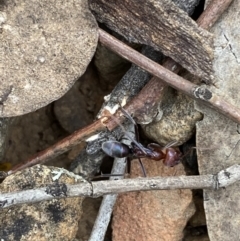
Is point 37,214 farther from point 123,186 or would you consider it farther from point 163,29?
point 163,29

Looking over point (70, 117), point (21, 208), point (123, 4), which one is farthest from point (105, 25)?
point (21, 208)

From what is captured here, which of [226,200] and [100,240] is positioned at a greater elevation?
[226,200]

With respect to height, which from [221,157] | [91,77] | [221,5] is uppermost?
[221,5]

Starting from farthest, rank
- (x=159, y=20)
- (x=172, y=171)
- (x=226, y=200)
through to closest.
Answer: (x=172, y=171), (x=226, y=200), (x=159, y=20)

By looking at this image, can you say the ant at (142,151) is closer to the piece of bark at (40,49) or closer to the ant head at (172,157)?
the ant head at (172,157)

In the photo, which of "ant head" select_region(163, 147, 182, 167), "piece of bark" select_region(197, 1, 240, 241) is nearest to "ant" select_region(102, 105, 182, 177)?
"ant head" select_region(163, 147, 182, 167)

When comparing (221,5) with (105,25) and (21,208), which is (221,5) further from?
(21,208)

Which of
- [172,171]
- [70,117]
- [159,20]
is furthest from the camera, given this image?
[70,117]
